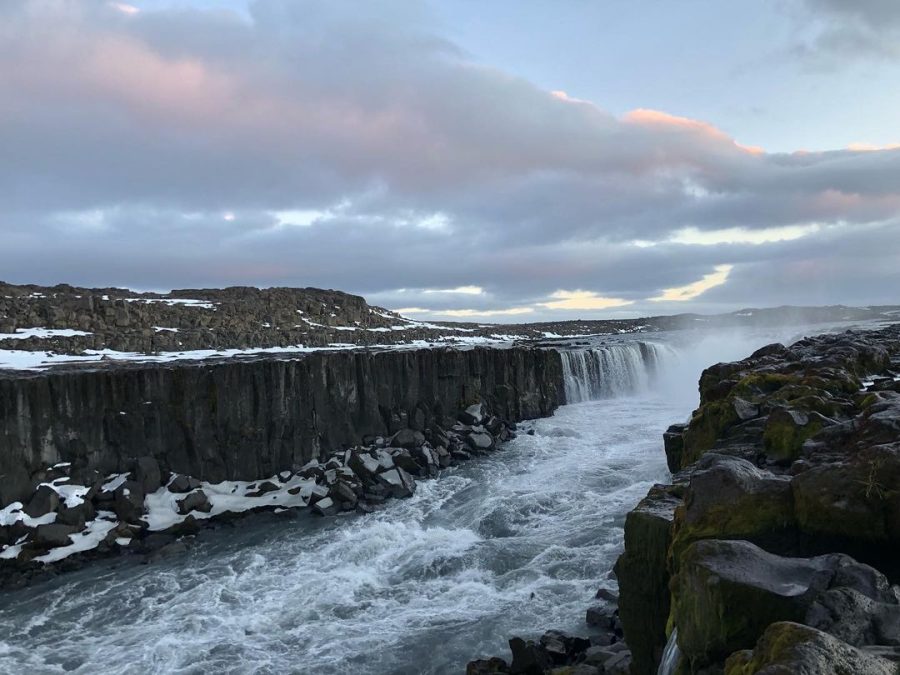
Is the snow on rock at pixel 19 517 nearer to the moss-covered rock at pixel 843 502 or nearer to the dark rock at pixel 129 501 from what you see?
the dark rock at pixel 129 501

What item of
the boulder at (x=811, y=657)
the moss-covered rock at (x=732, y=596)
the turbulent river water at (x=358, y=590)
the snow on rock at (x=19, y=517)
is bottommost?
the turbulent river water at (x=358, y=590)

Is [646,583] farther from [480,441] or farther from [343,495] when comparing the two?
[480,441]

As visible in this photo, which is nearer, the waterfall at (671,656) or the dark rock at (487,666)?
the waterfall at (671,656)

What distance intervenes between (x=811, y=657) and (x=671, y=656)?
9.04 ft

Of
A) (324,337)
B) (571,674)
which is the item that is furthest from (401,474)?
(324,337)

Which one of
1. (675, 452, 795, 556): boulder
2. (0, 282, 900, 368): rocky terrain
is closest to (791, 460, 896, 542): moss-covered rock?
(675, 452, 795, 556): boulder

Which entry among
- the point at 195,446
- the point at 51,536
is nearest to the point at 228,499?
the point at 195,446

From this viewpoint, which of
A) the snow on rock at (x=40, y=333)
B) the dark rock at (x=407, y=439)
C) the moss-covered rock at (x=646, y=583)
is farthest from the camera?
the snow on rock at (x=40, y=333)

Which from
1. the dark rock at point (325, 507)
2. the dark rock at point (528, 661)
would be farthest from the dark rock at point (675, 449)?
the dark rock at point (325, 507)

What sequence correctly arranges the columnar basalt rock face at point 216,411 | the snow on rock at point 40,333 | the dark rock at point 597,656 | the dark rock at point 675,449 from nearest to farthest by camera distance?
the dark rock at point 597,656, the dark rock at point 675,449, the columnar basalt rock face at point 216,411, the snow on rock at point 40,333

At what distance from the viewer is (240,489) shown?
22.4 meters

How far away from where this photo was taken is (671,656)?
6062mm

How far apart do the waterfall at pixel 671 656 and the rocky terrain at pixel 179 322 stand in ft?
107

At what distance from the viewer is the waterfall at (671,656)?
19.1 ft
